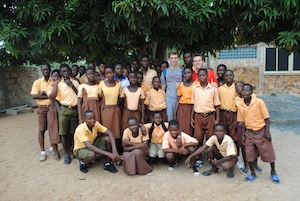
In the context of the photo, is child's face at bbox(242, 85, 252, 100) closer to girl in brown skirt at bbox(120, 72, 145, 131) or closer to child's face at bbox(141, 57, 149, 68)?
girl in brown skirt at bbox(120, 72, 145, 131)

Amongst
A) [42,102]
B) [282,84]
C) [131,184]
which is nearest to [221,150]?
[131,184]

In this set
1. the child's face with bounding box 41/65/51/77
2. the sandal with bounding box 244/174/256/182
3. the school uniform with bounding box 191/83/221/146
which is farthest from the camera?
the child's face with bounding box 41/65/51/77

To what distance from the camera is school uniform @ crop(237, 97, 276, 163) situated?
3510 millimetres

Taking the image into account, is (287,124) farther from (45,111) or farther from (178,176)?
(45,111)

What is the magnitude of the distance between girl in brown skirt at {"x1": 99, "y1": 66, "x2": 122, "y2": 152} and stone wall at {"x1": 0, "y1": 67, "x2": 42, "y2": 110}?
7.70 meters

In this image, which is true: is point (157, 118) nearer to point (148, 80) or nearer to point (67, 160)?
point (148, 80)

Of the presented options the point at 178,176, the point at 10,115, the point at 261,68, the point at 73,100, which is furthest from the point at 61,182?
the point at 261,68

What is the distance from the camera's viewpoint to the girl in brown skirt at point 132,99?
422 cm

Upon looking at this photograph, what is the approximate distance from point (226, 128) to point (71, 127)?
98.8 inches

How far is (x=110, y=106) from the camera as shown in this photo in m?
4.21

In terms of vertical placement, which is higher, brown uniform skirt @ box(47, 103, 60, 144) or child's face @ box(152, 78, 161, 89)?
child's face @ box(152, 78, 161, 89)

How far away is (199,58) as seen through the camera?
4262mm

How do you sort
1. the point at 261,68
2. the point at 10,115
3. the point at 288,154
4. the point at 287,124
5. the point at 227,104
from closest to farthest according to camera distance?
the point at 227,104
the point at 288,154
the point at 287,124
the point at 10,115
the point at 261,68

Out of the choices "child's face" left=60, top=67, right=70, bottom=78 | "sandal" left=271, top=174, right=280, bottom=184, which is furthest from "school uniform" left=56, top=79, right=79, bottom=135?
"sandal" left=271, top=174, right=280, bottom=184
